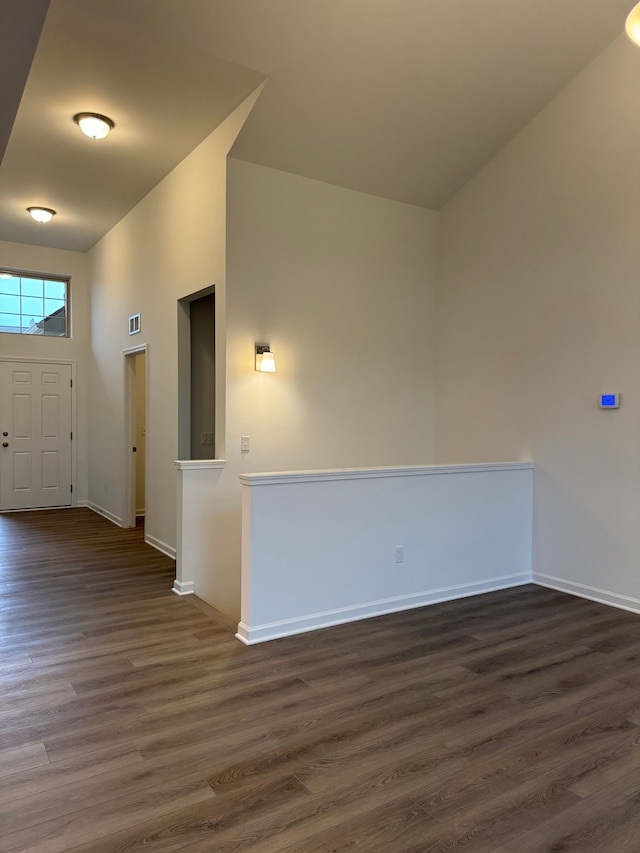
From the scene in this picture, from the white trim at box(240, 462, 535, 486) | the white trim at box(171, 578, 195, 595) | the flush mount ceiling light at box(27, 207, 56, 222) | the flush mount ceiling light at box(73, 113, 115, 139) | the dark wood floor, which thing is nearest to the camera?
the dark wood floor

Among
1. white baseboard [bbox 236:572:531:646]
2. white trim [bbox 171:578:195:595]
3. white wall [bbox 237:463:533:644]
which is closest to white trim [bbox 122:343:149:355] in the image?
white trim [bbox 171:578:195:595]

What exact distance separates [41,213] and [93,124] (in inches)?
98.8

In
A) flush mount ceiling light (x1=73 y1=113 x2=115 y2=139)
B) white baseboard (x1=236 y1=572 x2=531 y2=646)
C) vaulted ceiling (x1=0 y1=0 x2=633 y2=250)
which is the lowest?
white baseboard (x1=236 y1=572 x2=531 y2=646)

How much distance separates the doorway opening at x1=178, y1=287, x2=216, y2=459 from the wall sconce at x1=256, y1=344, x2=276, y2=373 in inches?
42.4

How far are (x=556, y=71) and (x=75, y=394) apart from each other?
23.0ft

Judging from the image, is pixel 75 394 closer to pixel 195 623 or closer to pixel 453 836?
pixel 195 623

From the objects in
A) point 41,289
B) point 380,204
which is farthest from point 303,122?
point 41,289

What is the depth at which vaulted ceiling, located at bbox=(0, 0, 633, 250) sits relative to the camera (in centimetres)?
358

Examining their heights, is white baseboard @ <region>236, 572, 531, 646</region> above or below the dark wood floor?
above

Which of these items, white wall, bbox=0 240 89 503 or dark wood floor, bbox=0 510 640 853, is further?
white wall, bbox=0 240 89 503

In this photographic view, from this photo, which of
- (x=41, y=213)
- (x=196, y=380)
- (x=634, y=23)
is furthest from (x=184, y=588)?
(x=41, y=213)

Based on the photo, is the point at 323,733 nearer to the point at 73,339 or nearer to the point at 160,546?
the point at 160,546

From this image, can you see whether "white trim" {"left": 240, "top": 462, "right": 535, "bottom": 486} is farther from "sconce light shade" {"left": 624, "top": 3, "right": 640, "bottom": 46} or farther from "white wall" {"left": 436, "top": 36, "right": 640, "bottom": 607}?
"sconce light shade" {"left": 624, "top": 3, "right": 640, "bottom": 46}

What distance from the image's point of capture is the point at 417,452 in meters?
5.74
